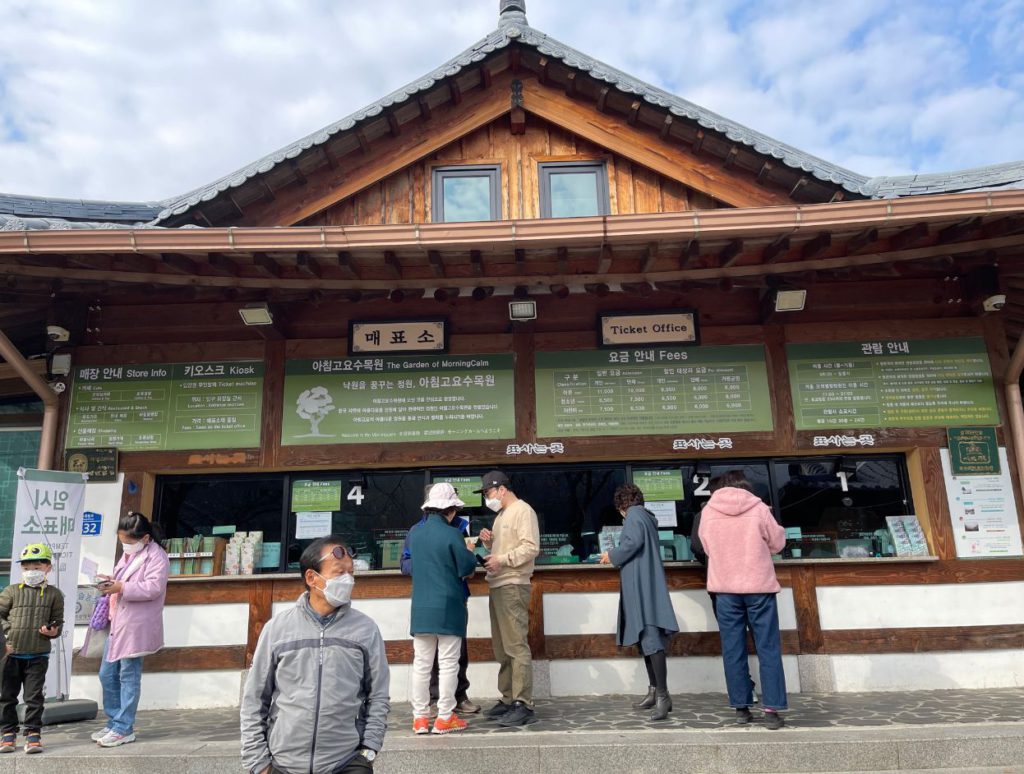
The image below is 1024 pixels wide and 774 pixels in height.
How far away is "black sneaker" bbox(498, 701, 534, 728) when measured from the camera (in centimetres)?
520

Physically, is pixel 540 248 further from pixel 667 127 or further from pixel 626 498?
pixel 667 127

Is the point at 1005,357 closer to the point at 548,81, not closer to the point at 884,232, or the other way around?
the point at 884,232

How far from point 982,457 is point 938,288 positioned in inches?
64.5

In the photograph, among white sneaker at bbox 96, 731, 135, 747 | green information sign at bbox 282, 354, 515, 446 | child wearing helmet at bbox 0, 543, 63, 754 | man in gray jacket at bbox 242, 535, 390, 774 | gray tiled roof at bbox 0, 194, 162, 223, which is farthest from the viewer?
gray tiled roof at bbox 0, 194, 162, 223

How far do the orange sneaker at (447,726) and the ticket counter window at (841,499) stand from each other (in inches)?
140

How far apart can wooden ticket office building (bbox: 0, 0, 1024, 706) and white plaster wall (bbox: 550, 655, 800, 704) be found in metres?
0.02

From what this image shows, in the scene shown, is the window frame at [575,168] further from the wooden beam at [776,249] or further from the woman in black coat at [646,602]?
the woman in black coat at [646,602]

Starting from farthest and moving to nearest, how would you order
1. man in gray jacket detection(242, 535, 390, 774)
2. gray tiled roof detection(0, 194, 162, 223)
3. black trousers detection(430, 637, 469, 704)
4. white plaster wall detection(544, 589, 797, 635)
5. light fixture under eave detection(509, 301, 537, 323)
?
gray tiled roof detection(0, 194, 162, 223)
light fixture under eave detection(509, 301, 537, 323)
white plaster wall detection(544, 589, 797, 635)
black trousers detection(430, 637, 469, 704)
man in gray jacket detection(242, 535, 390, 774)

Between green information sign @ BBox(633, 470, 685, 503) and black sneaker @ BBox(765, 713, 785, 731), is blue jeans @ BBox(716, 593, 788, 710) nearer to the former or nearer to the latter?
black sneaker @ BBox(765, 713, 785, 731)

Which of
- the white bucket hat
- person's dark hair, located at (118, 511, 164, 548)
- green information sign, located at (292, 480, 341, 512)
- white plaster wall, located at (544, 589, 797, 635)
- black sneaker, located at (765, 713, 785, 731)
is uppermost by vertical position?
green information sign, located at (292, 480, 341, 512)

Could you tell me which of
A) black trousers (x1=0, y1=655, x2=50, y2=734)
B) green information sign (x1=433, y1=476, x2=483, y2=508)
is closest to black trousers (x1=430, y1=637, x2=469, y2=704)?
green information sign (x1=433, y1=476, x2=483, y2=508)

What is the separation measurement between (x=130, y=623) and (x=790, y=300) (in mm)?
5926

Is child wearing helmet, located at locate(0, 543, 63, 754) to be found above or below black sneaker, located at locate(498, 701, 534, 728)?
above

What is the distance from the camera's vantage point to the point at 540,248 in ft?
19.5
